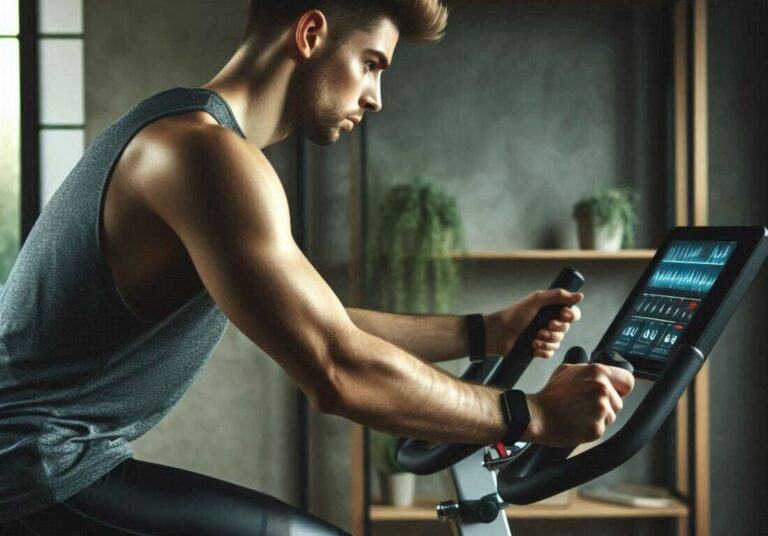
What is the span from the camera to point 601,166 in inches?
119

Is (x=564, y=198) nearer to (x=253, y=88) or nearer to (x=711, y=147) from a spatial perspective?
(x=711, y=147)

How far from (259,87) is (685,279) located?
0.64 m

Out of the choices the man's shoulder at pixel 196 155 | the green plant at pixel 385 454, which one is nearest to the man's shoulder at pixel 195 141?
the man's shoulder at pixel 196 155

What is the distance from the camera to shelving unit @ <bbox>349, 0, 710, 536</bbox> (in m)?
2.62

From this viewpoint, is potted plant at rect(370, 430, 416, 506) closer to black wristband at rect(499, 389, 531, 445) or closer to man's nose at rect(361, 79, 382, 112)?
man's nose at rect(361, 79, 382, 112)

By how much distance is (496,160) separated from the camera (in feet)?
9.96

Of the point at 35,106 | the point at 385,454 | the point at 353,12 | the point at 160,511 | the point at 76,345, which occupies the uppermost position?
the point at 35,106

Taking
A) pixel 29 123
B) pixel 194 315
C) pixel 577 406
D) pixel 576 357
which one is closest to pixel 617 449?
pixel 577 406

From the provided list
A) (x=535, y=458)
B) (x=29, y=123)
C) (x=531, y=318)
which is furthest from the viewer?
(x=29, y=123)

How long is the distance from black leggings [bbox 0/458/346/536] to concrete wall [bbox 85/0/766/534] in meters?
1.84

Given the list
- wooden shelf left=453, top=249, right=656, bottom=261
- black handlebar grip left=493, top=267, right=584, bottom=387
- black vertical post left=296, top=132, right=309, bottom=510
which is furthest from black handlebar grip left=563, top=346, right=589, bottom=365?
black vertical post left=296, top=132, right=309, bottom=510

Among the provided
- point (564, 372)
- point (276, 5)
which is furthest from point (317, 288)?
point (276, 5)

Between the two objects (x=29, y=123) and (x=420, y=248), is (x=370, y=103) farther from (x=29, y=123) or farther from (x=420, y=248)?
(x=29, y=123)

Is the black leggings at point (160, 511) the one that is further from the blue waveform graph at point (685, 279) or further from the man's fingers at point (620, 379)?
the blue waveform graph at point (685, 279)
